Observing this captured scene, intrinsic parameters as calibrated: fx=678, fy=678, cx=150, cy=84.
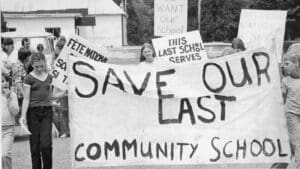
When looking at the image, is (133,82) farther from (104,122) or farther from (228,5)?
(228,5)

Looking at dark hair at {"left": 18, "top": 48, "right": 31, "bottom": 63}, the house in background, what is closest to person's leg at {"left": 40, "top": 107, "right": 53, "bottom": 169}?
dark hair at {"left": 18, "top": 48, "right": 31, "bottom": 63}

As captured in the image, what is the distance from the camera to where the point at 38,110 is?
7879 mm

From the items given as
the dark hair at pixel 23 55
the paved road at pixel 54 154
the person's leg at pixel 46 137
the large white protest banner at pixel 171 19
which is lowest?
the paved road at pixel 54 154

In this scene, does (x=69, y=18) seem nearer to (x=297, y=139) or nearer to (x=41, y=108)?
(x=41, y=108)

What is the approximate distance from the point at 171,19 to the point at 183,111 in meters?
6.81

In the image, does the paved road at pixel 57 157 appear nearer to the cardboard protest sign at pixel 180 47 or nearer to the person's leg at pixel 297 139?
the person's leg at pixel 297 139

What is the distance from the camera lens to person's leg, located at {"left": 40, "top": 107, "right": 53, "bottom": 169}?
7.83m

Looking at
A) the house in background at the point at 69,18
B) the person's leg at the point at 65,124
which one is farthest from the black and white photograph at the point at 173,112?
the house in background at the point at 69,18

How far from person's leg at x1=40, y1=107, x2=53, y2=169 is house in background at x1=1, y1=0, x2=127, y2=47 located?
44.6 m

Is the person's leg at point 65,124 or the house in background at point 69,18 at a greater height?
the house in background at point 69,18

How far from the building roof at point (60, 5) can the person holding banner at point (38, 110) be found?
166 feet

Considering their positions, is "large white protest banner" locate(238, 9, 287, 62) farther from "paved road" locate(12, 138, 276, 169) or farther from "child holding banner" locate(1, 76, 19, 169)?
"child holding banner" locate(1, 76, 19, 169)

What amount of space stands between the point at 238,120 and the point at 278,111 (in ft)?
1.50

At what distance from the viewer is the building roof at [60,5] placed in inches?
2306
